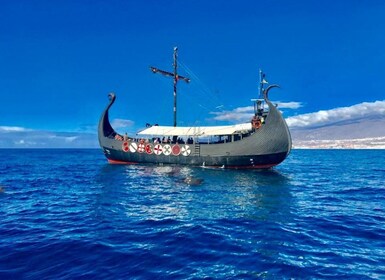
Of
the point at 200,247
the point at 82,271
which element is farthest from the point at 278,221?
the point at 82,271

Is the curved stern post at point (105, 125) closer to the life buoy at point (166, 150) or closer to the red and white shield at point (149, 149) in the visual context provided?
the red and white shield at point (149, 149)

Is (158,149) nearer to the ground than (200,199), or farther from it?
farther from it

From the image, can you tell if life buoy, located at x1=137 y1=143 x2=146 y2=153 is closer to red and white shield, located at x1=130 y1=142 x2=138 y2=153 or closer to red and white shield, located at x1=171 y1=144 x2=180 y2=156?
red and white shield, located at x1=130 y1=142 x2=138 y2=153

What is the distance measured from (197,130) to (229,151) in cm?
701

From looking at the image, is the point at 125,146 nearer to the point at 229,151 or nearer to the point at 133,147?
the point at 133,147

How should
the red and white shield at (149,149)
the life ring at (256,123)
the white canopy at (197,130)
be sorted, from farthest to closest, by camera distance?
the red and white shield at (149,149) < the white canopy at (197,130) < the life ring at (256,123)

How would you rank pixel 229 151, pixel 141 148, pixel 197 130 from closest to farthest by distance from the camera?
pixel 229 151, pixel 197 130, pixel 141 148

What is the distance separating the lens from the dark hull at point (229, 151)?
1214 inches

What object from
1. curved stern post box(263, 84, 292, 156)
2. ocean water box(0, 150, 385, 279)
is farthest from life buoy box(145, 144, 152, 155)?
ocean water box(0, 150, 385, 279)

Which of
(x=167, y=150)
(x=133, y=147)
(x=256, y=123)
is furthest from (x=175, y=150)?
(x=256, y=123)

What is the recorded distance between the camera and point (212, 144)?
1362 inches

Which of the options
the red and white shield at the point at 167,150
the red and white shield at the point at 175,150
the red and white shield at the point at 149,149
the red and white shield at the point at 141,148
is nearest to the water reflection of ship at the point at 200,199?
the red and white shield at the point at 175,150

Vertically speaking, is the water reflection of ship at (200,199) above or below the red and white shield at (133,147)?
below

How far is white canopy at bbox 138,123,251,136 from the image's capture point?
34.7 metres
